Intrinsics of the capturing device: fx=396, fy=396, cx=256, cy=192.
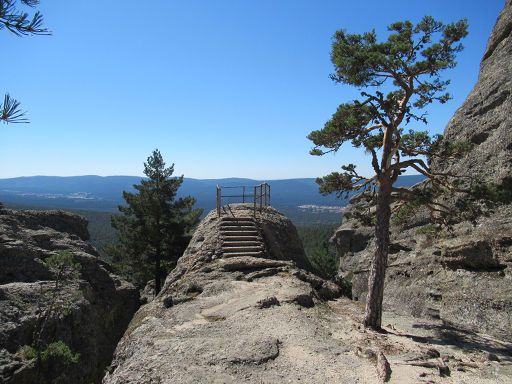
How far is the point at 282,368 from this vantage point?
369 inches

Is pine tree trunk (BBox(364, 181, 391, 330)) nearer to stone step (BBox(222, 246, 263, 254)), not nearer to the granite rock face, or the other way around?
the granite rock face

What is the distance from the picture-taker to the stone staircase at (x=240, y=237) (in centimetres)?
2075

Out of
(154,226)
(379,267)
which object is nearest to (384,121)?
(379,267)

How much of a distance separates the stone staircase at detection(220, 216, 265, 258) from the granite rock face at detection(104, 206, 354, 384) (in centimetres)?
63

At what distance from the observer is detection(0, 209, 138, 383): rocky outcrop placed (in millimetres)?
15023

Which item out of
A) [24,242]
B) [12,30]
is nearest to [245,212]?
[24,242]

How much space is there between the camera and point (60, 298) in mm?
17781

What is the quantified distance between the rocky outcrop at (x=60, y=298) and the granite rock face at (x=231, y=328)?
4.10 metres

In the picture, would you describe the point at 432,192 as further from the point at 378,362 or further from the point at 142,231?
the point at 142,231

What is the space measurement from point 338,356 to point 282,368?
1641 mm

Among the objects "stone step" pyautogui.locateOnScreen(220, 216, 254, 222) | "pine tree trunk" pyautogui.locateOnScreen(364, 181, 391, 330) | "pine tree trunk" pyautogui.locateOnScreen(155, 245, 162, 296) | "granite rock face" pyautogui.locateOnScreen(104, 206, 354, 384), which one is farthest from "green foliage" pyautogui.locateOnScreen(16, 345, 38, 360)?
"pine tree trunk" pyautogui.locateOnScreen(155, 245, 162, 296)

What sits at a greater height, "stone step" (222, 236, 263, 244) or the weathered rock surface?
"stone step" (222, 236, 263, 244)

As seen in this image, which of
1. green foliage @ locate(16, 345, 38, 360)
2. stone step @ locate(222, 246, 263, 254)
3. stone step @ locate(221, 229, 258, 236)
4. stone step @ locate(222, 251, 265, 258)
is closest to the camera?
green foliage @ locate(16, 345, 38, 360)

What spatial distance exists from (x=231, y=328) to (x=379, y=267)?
5.11m
